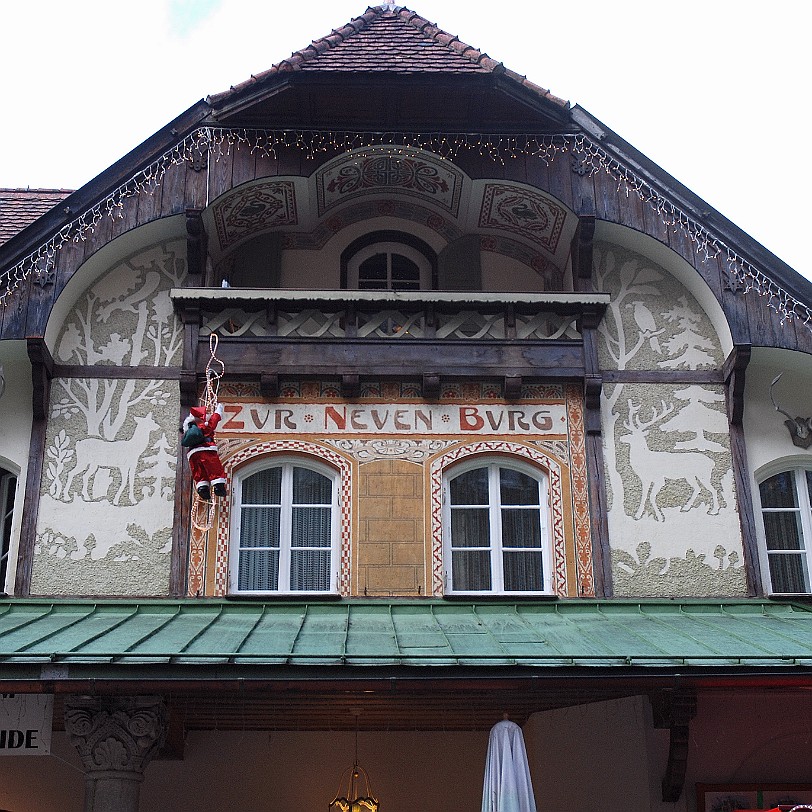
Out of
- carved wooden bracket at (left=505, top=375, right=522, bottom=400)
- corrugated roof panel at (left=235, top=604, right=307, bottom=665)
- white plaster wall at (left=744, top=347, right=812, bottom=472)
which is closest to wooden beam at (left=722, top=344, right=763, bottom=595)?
white plaster wall at (left=744, top=347, right=812, bottom=472)

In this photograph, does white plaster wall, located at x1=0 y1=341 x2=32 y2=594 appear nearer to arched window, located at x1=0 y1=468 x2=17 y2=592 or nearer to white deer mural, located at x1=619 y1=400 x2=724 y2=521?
arched window, located at x1=0 y1=468 x2=17 y2=592

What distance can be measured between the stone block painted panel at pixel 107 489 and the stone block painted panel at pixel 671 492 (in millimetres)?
4610

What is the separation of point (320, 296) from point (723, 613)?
5.14 metres

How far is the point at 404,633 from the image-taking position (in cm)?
1030

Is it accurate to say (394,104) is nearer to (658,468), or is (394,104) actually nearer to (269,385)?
(269,385)

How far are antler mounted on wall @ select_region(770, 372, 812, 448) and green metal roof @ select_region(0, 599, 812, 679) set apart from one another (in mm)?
1943

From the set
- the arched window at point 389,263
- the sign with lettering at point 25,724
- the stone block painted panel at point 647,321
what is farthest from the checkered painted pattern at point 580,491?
the sign with lettering at point 25,724

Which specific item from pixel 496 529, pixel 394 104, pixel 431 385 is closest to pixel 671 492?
pixel 496 529

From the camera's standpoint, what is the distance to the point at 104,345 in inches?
515

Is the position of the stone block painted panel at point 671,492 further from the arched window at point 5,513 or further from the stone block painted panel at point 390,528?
the arched window at point 5,513

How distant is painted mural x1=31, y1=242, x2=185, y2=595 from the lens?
39.6 feet

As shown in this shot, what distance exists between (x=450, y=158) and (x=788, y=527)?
5370mm

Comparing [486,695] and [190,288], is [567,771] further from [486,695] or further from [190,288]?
[190,288]

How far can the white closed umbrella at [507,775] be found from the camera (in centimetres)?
952
